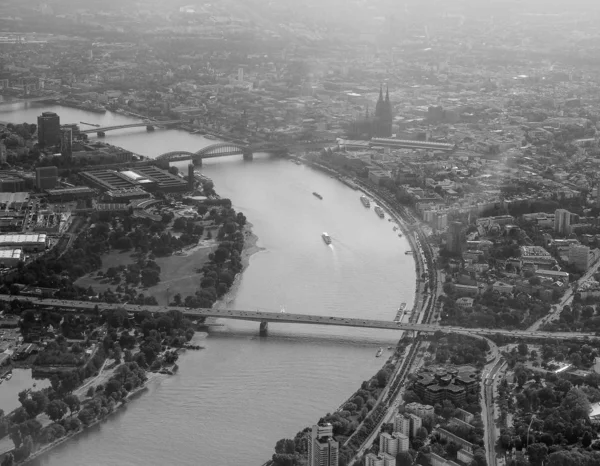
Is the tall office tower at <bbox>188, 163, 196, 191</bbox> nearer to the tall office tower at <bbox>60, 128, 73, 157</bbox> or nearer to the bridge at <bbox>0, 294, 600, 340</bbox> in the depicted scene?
the tall office tower at <bbox>60, 128, 73, 157</bbox>

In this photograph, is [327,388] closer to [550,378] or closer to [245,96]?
[550,378]

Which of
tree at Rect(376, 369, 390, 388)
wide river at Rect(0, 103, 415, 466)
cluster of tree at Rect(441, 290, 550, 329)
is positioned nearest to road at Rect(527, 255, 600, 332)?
cluster of tree at Rect(441, 290, 550, 329)

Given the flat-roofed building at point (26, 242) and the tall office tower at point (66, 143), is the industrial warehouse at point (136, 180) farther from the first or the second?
the flat-roofed building at point (26, 242)

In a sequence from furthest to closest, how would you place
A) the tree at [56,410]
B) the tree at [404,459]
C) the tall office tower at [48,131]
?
the tall office tower at [48,131]
the tree at [56,410]
the tree at [404,459]


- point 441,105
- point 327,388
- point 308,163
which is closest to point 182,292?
point 327,388

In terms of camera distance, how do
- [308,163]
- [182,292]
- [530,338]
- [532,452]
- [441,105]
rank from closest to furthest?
[532,452] < [530,338] < [182,292] < [308,163] < [441,105]

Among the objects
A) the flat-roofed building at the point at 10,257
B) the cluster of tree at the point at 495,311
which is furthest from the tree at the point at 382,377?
the flat-roofed building at the point at 10,257
